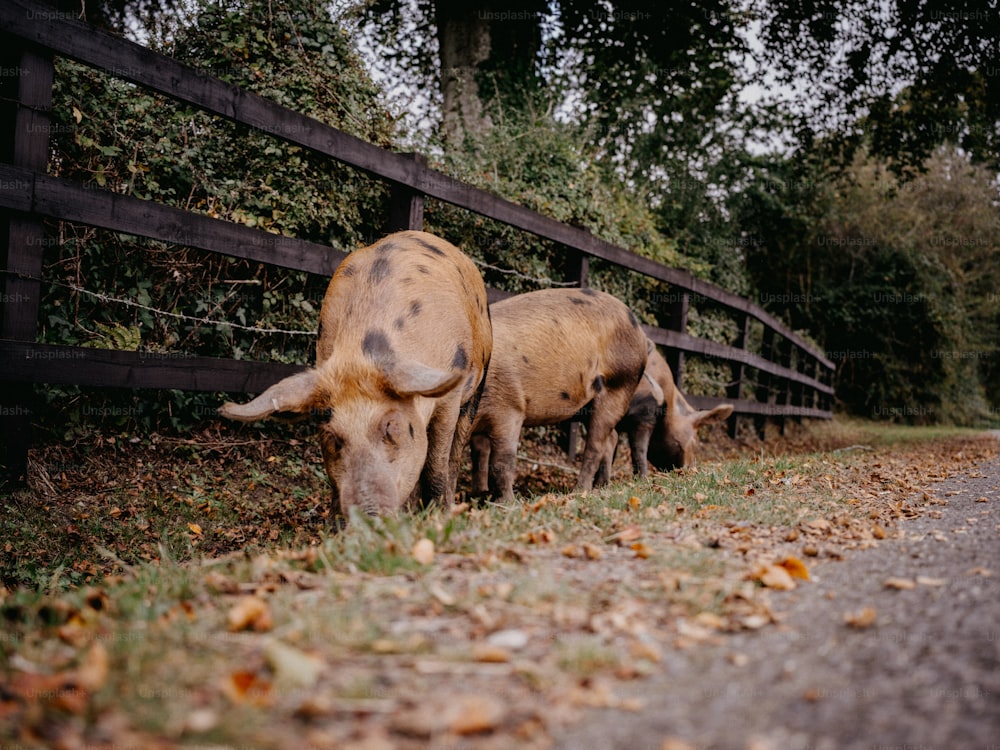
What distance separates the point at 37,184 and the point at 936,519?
467cm

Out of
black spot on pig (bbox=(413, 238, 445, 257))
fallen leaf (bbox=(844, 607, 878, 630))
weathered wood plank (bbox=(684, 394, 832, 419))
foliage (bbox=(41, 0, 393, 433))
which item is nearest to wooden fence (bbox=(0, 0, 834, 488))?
foliage (bbox=(41, 0, 393, 433))

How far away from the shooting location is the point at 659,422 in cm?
736

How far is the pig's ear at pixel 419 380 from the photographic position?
10.8ft

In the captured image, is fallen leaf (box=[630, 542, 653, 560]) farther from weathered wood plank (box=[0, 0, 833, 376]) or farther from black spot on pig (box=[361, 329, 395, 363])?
weathered wood plank (box=[0, 0, 833, 376])

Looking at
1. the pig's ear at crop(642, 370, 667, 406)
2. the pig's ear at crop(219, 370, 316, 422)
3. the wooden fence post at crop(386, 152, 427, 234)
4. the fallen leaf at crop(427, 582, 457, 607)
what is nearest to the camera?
the fallen leaf at crop(427, 582, 457, 607)

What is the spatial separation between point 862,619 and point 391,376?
225 centimetres

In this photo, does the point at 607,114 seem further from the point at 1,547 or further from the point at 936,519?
the point at 1,547

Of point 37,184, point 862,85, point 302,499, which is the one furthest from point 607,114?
point 37,184

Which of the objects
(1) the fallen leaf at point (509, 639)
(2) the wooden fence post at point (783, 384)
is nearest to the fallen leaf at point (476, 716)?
(1) the fallen leaf at point (509, 639)

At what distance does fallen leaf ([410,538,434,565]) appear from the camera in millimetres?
2313

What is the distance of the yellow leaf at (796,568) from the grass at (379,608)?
0.14 m

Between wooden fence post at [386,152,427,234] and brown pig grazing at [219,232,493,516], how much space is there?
0.63m

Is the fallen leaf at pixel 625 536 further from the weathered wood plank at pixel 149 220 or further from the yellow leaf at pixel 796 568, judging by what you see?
the weathered wood plank at pixel 149 220

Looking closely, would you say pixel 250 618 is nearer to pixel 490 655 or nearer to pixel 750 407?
pixel 490 655
